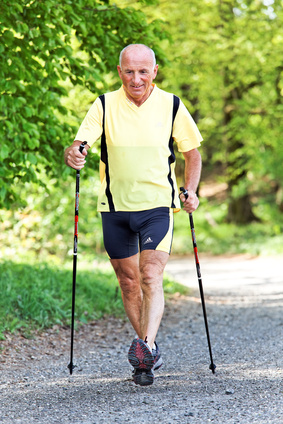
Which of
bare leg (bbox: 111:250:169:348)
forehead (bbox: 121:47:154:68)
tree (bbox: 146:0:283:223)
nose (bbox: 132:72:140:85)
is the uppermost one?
tree (bbox: 146:0:283:223)

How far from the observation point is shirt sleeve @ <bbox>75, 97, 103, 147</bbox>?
15.0 ft

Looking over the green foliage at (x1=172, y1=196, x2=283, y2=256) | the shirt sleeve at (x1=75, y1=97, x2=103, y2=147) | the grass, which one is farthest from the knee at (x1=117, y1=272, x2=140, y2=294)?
the green foliage at (x1=172, y1=196, x2=283, y2=256)

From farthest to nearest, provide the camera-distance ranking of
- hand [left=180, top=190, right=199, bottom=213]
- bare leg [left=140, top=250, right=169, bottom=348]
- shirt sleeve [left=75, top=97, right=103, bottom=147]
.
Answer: hand [left=180, top=190, right=199, bottom=213], shirt sleeve [left=75, top=97, right=103, bottom=147], bare leg [left=140, top=250, right=169, bottom=348]

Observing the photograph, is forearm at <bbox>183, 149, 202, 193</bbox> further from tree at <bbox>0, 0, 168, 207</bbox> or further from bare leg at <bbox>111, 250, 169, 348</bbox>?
tree at <bbox>0, 0, 168, 207</bbox>

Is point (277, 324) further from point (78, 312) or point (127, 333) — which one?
point (78, 312)

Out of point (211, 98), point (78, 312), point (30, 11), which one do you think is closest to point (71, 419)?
point (78, 312)

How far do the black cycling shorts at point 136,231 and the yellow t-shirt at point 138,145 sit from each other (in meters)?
0.06

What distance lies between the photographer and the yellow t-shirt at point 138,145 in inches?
176

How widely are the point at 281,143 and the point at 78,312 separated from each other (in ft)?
44.5

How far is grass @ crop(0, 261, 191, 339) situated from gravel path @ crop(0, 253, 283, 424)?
23cm

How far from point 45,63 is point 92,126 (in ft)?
8.08

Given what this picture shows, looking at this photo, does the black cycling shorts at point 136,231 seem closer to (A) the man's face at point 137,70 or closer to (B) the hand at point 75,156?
(B) the hand at point 75,156

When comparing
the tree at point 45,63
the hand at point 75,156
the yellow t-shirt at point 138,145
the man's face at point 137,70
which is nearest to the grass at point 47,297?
the tree at point 45,63

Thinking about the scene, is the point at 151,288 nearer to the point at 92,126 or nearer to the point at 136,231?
the point at 136,231
